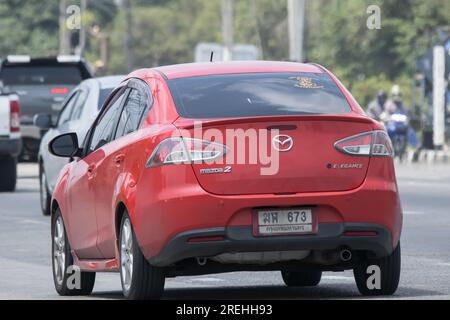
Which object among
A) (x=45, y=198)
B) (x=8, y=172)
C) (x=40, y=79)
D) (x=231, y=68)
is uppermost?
(x=231, y=68)

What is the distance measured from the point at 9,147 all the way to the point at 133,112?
1512 centimetres

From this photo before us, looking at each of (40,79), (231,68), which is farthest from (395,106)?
(231,68)

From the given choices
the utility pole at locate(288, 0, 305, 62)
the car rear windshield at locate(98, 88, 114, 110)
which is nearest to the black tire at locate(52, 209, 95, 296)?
the car rear windshield at locate(98, 88, 114, 110)

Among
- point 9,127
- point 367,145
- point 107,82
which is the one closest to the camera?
point 367,145

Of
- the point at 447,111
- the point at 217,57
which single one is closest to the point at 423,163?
the point at 447,111

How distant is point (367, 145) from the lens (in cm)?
1098

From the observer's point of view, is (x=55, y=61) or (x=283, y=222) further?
(x=55, y=61)

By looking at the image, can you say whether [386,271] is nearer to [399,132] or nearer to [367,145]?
[367,145]

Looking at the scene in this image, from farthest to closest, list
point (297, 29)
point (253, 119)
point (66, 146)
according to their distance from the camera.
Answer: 1. point (297, 29)
2. point (66, 146)
3. point (253, 119)

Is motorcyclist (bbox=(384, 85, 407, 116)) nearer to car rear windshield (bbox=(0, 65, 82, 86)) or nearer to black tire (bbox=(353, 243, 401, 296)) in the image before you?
car rear windshield (bbox=(0, 65, 82, 86))

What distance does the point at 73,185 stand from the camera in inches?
493

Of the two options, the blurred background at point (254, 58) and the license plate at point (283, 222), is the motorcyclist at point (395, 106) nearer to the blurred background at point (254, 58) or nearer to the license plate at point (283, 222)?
the blurred background at point (254, 58)

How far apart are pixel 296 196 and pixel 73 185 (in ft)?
7.70

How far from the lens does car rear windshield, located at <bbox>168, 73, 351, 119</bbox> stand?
1107cm
